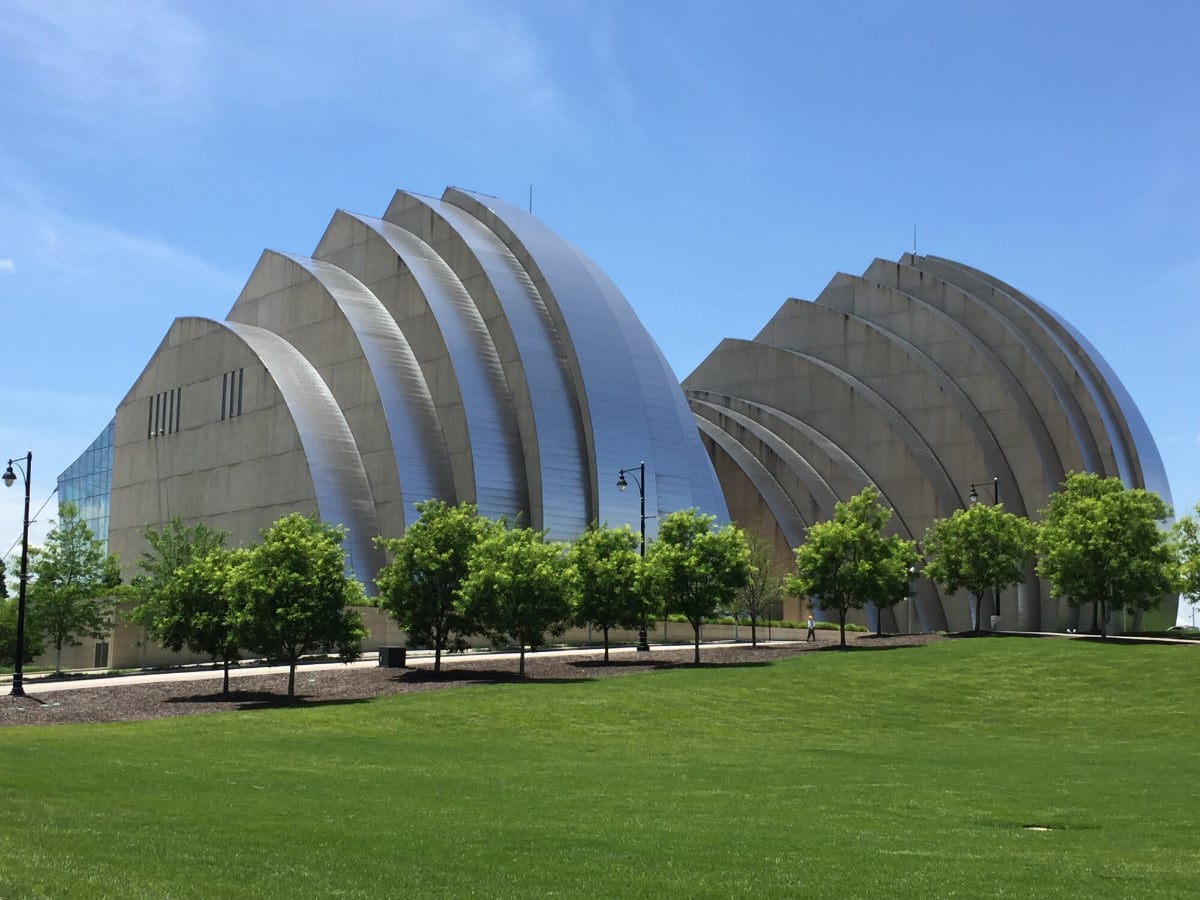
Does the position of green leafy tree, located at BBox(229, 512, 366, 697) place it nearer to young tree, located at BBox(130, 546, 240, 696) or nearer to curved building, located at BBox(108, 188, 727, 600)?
young tree, located at BBox(130, 546, 240, 696)

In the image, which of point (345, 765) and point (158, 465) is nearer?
point (345, 765)

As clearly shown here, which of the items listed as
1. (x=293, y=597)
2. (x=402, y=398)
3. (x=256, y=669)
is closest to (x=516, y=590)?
(x=293, y=597)

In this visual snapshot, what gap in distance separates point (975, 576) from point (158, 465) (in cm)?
4298

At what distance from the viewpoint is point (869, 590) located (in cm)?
4816

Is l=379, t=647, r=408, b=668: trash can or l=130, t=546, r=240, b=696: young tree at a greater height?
l=130, t=546, r=240, b=696: young tree

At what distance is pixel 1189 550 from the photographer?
163 feet

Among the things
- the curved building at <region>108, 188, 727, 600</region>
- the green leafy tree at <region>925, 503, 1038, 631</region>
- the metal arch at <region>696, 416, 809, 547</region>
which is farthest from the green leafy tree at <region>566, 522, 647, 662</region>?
the metal arch at <region>696, 416, 809, 547</region>

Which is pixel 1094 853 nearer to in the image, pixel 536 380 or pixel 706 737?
pixel 706 737

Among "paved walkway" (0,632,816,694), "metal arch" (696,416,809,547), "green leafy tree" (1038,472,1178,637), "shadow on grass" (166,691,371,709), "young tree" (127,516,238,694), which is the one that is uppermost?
"metal arch" (696,416,809,547)

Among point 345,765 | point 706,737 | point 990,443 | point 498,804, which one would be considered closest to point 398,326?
point 990,443

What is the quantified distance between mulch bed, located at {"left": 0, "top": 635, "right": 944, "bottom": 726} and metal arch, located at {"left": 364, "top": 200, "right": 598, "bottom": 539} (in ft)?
36.9

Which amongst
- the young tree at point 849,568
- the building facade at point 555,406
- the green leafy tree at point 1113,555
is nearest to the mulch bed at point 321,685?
the young tree at point 849,568

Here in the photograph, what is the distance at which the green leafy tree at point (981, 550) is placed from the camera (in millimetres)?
52562

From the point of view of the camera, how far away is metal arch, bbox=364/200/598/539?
58.7m
